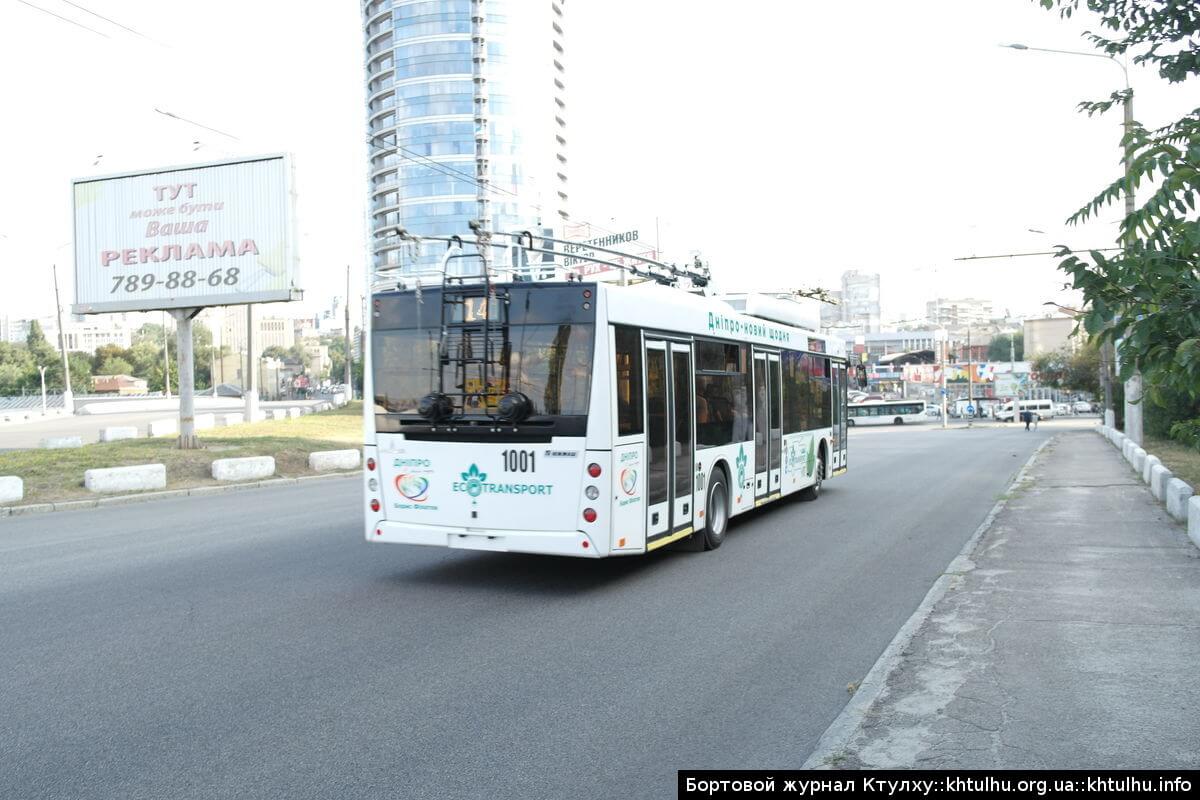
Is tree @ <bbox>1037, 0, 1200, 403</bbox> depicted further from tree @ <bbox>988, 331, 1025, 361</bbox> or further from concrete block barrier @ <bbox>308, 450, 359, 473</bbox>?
tree @ <bbox>988, 331, 1025, 361</bbox>

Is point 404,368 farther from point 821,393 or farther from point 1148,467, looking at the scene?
point 1148,467

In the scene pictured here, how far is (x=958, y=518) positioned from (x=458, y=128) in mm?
98826

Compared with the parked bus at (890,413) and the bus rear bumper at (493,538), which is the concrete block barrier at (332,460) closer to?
the bus rear bumper at (493,538)

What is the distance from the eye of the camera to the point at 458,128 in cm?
10619

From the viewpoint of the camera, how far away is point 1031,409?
91.9m

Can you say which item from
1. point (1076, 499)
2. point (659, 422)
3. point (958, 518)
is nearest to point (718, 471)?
point (659, 422)

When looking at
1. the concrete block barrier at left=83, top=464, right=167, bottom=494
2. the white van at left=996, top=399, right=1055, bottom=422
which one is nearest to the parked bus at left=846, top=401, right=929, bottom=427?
the white van at left=996, top=399, right=1055, bottom=422

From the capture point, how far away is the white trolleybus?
356 inches

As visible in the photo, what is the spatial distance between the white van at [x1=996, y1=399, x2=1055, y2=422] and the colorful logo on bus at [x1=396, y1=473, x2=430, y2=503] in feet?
271

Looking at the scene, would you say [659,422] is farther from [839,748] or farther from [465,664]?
[839,748]

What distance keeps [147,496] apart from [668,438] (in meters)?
13.3

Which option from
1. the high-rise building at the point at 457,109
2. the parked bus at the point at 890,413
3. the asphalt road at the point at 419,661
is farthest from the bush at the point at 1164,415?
the high-rise building at the point at 457,109

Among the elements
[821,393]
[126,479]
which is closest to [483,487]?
[821,393]

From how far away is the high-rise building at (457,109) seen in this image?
10538 centimetres
